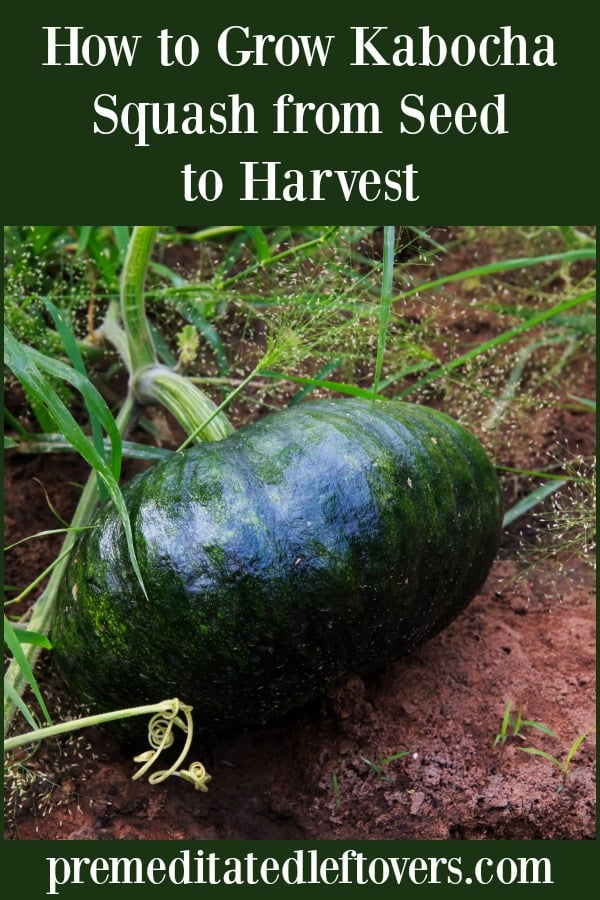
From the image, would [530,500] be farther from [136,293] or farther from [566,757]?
[136,293]

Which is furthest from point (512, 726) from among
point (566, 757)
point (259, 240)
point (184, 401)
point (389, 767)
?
point (259, 240)

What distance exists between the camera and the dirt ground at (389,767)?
6.26ft

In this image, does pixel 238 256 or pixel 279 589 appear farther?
pixel 238 256

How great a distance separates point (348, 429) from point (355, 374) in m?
1.03

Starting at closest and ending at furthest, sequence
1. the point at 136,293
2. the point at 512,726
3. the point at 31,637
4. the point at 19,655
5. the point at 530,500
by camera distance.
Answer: the point at 19,655, the point at 31,637, the point at 512,726, the point at 136,293, the point at 530,500

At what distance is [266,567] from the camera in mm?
1766

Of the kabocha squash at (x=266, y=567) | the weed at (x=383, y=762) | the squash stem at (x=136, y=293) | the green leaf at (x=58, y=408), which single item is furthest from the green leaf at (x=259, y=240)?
the weed at (x=383, y=762)

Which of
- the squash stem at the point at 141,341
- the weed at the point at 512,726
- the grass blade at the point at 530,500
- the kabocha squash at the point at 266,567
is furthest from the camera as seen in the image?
the grass blade at the point at 530,500

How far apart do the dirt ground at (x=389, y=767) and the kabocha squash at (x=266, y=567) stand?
16 cm

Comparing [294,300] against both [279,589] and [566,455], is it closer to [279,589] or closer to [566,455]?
[279,589]

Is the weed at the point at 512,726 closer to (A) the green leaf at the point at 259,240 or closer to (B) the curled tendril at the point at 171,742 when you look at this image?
(B) the curled tendril at the point at 171,742

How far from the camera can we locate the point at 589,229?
11.2 ft

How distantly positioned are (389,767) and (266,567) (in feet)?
1.85

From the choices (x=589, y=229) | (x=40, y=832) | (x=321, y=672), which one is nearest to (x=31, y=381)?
(x=321, y=672)
